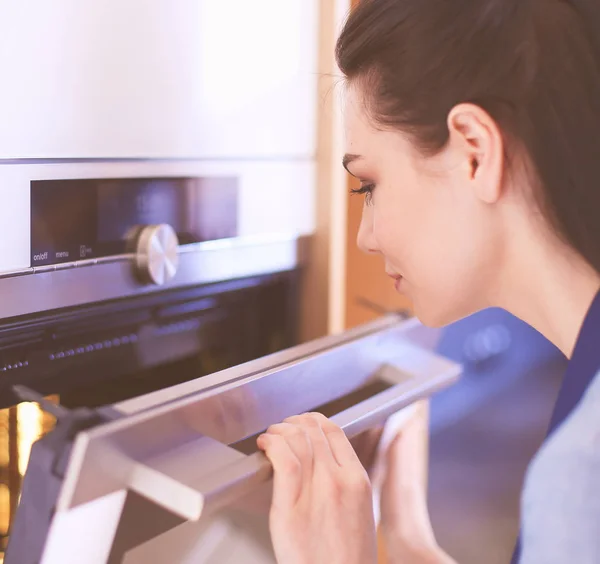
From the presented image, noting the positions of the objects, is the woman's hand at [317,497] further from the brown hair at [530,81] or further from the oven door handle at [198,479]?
the brown hair at [530,81]

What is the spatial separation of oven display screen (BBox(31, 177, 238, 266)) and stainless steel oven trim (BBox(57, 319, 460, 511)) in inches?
6.6

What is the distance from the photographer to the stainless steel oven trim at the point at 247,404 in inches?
19.6

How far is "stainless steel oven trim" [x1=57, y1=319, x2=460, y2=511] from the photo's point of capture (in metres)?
0.50

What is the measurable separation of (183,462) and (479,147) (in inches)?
13.4

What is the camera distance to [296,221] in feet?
2.99

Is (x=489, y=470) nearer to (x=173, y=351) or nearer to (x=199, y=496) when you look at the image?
(x=173, y=351)

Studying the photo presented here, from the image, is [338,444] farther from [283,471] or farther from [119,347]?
[119,347]

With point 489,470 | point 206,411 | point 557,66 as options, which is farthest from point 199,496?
point 489,470

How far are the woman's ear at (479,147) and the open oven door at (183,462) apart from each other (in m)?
0.21

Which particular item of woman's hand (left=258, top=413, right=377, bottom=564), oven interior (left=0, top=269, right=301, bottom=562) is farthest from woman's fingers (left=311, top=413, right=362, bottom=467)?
oven interior (left=0, top=269, right=301, bottom=562)

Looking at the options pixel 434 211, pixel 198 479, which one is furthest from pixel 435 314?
pixel 198 479

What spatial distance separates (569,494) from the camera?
0.51 meters

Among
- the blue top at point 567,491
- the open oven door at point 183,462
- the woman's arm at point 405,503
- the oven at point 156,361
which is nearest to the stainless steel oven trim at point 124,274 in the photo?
the oven at point 156,361

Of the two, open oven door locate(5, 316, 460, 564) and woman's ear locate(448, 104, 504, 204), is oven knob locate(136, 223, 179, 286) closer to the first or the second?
open oven door locate(5, 316, 460, 564)
